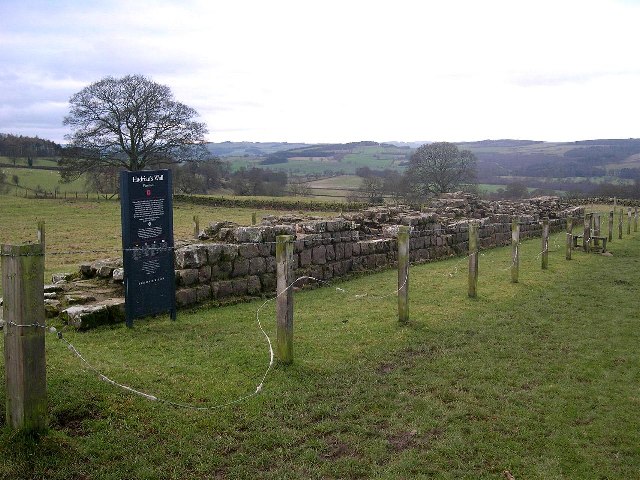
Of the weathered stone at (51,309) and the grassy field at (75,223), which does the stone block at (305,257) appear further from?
the weathered stone at (51,309)

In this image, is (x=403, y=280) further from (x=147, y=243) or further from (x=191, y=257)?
(x=147, y=243)

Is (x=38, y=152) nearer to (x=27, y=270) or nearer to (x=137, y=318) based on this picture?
(x=137, y=318)

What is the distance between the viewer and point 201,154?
44.2 meters

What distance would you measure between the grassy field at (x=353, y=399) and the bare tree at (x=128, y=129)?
33.8 metres

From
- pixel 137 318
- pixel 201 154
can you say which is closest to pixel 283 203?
pixel 201 154

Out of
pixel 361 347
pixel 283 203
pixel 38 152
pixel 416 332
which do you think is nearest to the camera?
pixel 361 347

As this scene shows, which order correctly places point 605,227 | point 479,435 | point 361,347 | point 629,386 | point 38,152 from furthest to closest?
point 38,152, point 605,227, point 361,347, point 629,386, point 479,435

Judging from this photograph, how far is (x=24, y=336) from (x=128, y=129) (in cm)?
3919

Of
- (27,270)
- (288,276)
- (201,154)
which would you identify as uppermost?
(201,154)

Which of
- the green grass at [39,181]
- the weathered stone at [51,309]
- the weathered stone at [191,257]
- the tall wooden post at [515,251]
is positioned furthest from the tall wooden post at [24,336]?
the green grass at [39,181]

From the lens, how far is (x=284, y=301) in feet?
24.7

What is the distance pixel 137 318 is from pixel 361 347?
4.07 m

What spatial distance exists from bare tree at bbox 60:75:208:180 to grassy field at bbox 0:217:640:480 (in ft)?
111

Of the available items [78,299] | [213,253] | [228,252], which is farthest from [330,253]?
[78,299]
